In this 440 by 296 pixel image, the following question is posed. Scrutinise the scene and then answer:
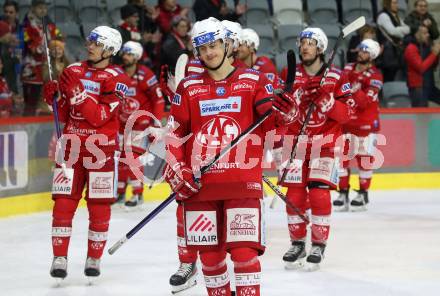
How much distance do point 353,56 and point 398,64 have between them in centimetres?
77

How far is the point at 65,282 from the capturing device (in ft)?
22.5

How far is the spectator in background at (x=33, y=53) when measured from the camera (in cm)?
1050

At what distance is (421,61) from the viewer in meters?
13.1

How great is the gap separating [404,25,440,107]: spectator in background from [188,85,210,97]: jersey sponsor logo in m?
8.09

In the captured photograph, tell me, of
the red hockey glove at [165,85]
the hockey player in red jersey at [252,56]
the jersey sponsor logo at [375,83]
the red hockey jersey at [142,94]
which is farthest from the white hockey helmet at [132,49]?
the jersey sponsor logo at [375,83]

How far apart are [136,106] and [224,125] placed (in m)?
5.47

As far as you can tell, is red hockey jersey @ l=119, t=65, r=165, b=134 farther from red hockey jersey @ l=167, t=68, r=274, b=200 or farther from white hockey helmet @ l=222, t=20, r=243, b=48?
red hockey jersey @ l=167, t=68, r=274, b=200

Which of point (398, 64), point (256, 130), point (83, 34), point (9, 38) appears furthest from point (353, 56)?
point (256, 130)

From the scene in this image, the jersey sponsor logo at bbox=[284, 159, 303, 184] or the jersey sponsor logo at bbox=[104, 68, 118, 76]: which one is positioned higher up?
the jersey sponsor logo at bbox=[104, 68, 118, 76]

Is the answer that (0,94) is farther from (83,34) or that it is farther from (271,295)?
(271,295)

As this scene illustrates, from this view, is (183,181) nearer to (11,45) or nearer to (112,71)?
(112,71)

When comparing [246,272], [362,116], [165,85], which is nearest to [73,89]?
[165,85]

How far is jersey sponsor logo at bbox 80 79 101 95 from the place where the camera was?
22.1 feet

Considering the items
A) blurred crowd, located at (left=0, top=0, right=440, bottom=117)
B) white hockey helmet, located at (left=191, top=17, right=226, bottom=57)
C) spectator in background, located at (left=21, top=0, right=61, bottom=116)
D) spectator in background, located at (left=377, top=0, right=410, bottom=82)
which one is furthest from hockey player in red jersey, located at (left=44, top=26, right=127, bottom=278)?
spectator in background, located at (left=377, top=0, right=410, bottom=82)
